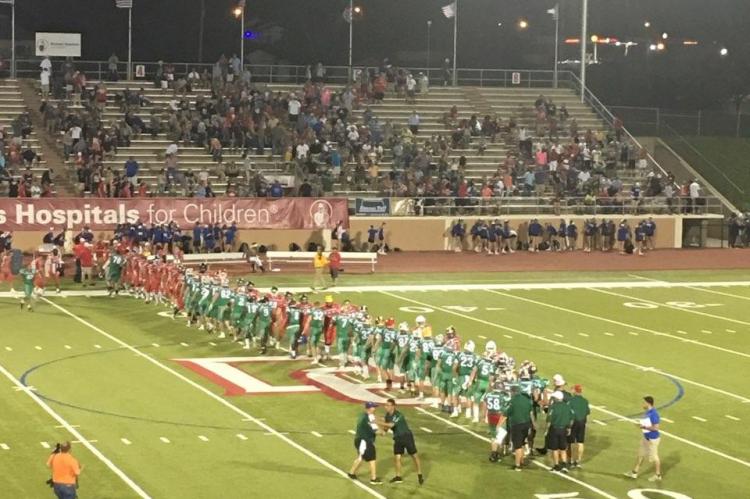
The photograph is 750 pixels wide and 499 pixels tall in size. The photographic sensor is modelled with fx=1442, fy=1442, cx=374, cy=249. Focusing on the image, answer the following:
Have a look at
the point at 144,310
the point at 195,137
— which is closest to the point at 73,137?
the point at 195,137

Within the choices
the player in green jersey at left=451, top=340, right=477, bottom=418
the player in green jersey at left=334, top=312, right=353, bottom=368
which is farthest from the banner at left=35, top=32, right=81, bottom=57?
the player in green jersey at left=451, top=340, right=477, bottom=418

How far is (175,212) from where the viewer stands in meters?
41.6

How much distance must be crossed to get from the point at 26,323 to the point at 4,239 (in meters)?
8.90

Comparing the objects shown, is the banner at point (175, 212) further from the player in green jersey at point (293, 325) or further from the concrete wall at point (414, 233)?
the player in green jersey at point (293, 325)

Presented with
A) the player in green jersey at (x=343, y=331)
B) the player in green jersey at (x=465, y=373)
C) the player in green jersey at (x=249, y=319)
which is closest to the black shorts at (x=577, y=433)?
the player in green jersey at (x=465, y=373)

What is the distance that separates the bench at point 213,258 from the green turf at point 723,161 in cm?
2113

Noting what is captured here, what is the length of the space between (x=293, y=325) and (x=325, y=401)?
147 inches

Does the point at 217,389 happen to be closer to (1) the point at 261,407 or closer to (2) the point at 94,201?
(1) the point at 261,407

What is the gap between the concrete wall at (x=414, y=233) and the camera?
43219mm

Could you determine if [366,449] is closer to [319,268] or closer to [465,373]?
[465,373]

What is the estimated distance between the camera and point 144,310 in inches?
1262

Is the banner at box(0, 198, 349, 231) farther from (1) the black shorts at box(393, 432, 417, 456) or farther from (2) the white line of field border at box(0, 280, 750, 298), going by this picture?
(1) the black shorts at box(393, 432, 417, 456)

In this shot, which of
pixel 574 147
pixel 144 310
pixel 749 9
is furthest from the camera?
pixel 749 9

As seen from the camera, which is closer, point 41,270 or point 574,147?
point 41,270
